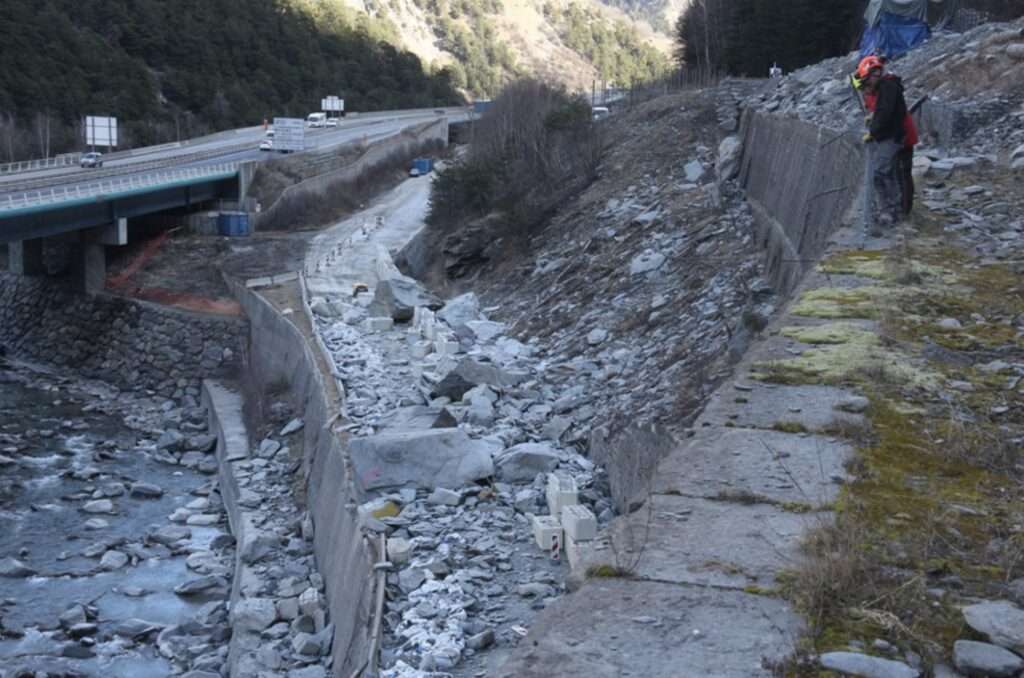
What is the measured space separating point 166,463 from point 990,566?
22.8 metres

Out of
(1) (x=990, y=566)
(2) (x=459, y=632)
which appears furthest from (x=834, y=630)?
(2) (x=459, y=632)

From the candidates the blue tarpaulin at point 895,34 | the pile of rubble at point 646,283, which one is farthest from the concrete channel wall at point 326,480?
the blue tarpaulin at point 895,34

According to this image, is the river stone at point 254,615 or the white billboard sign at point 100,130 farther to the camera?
the white billboard sign at point 100,130

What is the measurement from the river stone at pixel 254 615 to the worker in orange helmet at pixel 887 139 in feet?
27.9

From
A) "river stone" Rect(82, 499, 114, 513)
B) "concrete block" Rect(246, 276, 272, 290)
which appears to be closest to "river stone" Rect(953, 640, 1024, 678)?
"river stone" Rect(82, 499, 114, 513)

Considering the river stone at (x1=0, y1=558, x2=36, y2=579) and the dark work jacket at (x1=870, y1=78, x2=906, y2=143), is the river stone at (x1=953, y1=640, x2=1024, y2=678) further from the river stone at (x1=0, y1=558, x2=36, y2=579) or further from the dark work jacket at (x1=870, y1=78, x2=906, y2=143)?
the river stone at (x1=0, y1=558, x2=36, y2=579)

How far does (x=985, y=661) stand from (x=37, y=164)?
162ft

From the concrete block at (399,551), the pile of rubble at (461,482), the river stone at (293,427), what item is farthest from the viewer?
the river stone at (293,427)

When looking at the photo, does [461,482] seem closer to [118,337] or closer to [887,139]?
[887,139]

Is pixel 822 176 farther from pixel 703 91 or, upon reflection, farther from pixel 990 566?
pixel 703 91

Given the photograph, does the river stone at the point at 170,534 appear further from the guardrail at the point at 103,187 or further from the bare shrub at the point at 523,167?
the guardrail at the point at 103,187

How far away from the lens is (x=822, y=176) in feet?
46.1

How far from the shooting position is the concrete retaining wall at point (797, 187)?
12375 millimetres

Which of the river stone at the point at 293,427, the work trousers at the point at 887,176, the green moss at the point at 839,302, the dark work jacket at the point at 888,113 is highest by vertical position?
the dark work jacket at the point at 888,113
